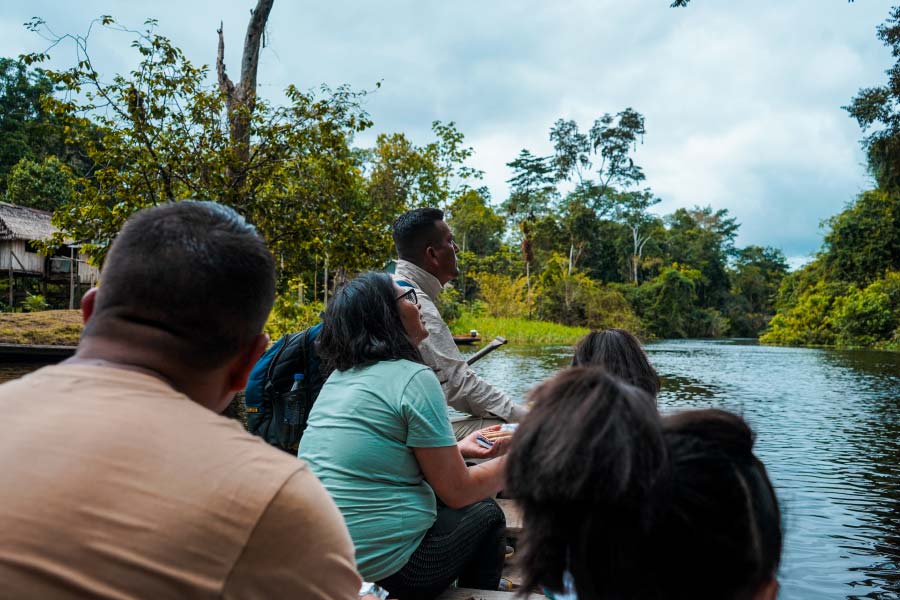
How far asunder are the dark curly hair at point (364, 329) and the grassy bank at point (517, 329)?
23349 millimetres

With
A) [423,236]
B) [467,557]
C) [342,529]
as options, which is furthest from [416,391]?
[423,236]

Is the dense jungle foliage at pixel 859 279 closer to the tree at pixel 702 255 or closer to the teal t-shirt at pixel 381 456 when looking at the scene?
the tree at pixel 702 255

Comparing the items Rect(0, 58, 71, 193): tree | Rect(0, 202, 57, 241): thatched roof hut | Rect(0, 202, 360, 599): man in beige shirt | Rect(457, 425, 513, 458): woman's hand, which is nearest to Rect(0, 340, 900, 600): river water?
Rect(0, 202, 360, 599): man in beige shirt

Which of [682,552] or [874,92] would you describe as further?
[874,92]

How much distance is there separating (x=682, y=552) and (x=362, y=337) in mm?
1368

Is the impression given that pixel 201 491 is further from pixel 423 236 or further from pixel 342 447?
pixel 423 236

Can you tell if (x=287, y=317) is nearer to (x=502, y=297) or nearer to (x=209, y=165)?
(x=209, y=165)

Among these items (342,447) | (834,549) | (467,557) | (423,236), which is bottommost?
(834,549)

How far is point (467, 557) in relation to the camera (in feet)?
7.48

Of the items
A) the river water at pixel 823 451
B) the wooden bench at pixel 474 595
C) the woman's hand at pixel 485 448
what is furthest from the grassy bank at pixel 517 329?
the wooden bench at pixel 474 595

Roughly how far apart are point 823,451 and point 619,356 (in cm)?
521

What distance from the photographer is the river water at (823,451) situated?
384 centimetres

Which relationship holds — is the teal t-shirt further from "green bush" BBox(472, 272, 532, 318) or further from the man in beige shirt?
"green bush" BBox(472, 272, 532, 318)

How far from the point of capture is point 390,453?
6.40 feet
